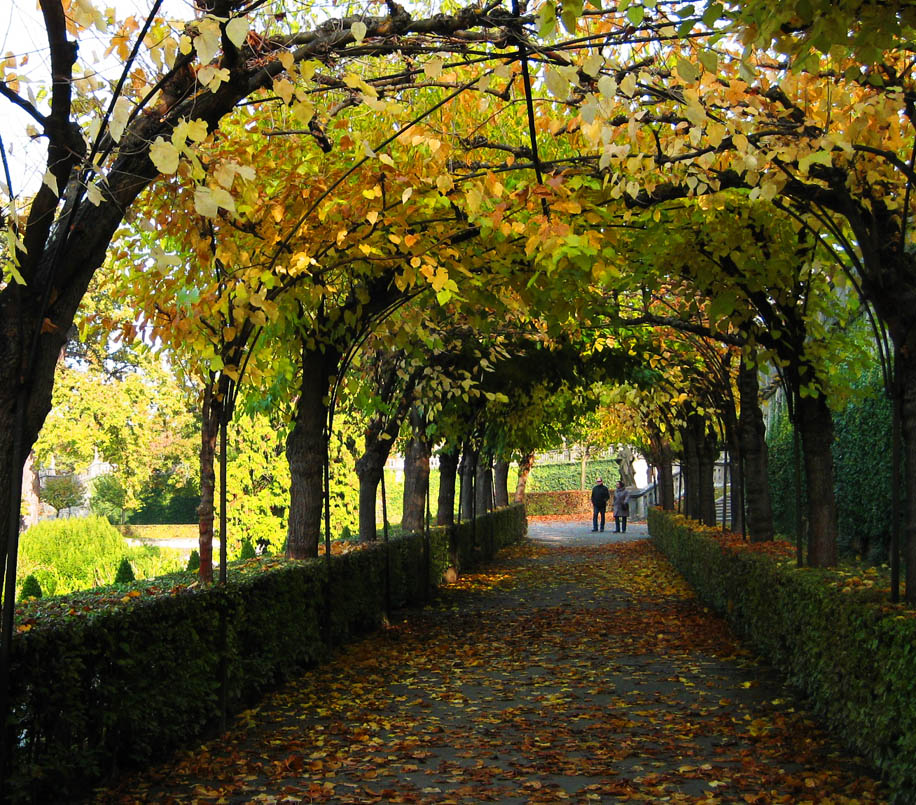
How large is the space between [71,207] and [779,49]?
3274 mm

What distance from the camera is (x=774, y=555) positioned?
10.2 m

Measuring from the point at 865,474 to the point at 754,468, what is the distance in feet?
9.38

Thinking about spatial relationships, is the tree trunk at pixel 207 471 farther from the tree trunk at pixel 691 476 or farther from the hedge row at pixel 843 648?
the tree trunk at pixel 691 476

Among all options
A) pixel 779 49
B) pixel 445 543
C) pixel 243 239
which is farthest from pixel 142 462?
pixel 779 49

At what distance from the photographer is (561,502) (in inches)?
2219

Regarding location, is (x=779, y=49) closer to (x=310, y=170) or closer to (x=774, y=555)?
(x=310, y=170)

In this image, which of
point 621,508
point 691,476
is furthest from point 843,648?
point 621,508

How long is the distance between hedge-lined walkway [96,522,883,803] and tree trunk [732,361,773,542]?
4.60 ft

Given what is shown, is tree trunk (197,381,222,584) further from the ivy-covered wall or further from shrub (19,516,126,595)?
shrub (19,516,126,595)

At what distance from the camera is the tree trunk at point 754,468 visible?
13.1m

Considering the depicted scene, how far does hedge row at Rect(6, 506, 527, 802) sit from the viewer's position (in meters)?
4.98

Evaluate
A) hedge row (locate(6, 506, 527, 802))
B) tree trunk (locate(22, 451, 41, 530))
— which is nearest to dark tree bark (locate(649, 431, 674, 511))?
tree trunk (locate(22, 451, 41, 530))

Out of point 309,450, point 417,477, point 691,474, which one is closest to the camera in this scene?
point 309,450

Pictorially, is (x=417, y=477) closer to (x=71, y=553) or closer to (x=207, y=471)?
(x=71, y=553)
